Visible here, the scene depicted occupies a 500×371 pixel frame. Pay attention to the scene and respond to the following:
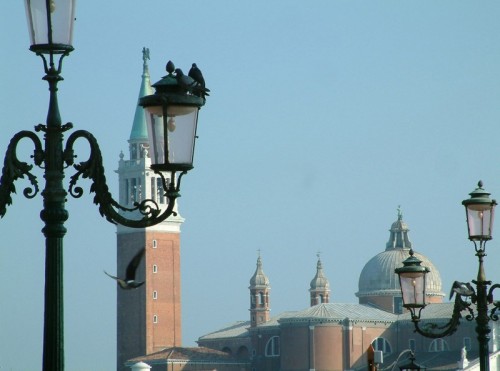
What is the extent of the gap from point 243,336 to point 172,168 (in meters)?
89.4

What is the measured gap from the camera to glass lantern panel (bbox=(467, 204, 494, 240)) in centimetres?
1460

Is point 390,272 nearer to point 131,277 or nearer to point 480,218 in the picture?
point 480,218

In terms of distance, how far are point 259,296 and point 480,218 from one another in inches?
3288

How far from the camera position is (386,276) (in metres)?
91.8

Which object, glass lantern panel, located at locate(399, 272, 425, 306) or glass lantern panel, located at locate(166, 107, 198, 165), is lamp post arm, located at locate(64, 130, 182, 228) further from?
glass lantern panel, located at locate(399, 272, 425, 306)

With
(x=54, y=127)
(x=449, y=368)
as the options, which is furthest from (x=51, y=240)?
(x=449, y=368)

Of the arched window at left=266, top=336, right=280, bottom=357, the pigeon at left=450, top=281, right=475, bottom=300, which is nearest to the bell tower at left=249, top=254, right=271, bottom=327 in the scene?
the arched window at left=266, top=336, right=280, bottom=357

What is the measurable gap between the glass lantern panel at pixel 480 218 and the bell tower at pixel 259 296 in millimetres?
82035

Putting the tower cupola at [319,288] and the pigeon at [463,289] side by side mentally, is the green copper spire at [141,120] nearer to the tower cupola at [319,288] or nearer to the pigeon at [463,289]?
the tower cupola at [319,288]

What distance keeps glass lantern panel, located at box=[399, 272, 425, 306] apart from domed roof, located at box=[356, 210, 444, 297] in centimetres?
7503

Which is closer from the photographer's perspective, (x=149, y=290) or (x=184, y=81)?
(x=184, y=81)

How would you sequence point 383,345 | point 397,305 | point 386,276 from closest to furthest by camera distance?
point 383,345 → point 386,276 → point 397,305

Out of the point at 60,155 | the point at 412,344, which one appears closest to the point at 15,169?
the point at 60,155

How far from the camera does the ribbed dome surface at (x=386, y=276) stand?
91.2 meters
